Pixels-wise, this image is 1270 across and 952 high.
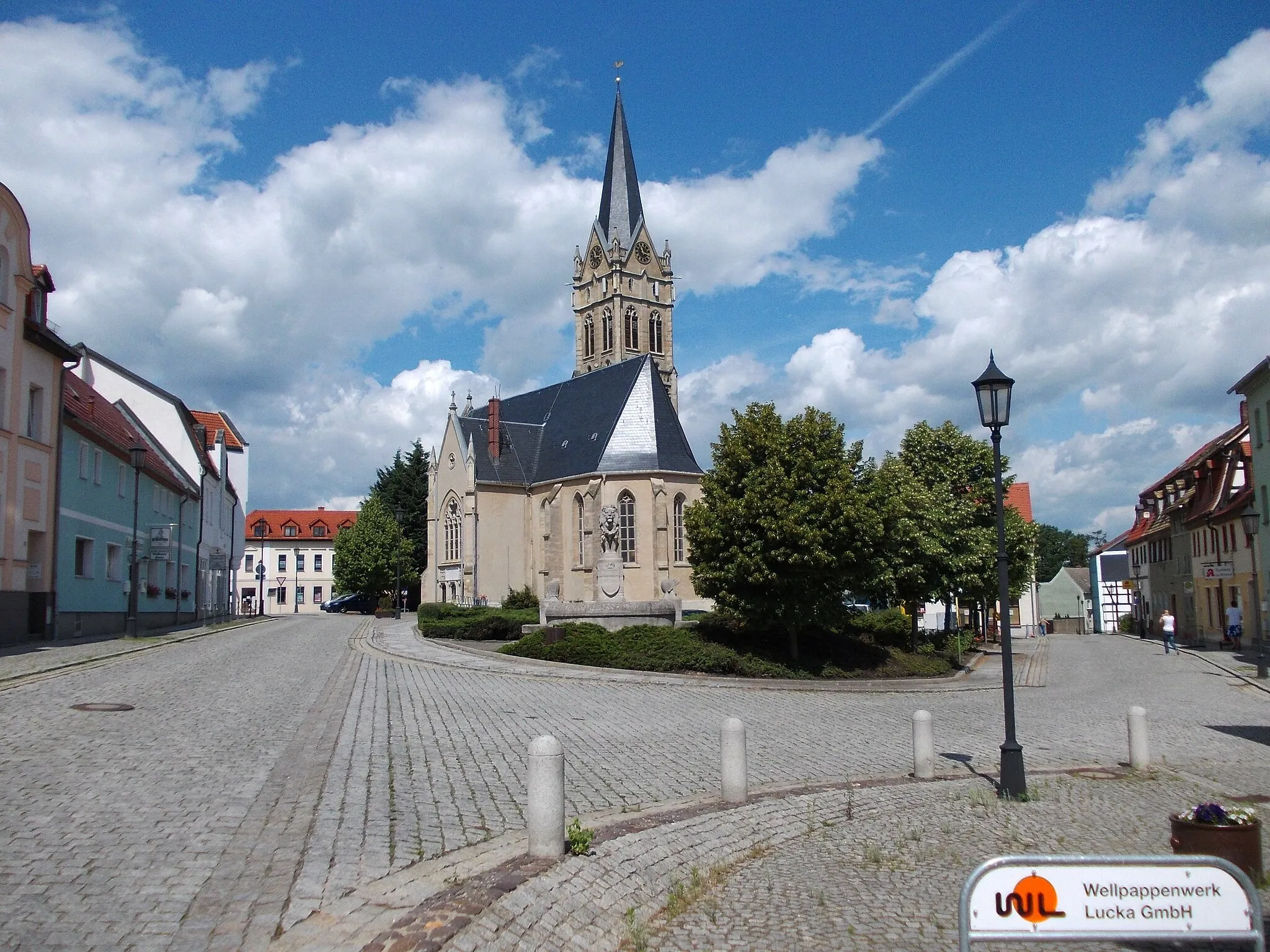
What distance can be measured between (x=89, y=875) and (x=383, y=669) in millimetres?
17601

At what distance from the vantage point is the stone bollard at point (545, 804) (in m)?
7.12

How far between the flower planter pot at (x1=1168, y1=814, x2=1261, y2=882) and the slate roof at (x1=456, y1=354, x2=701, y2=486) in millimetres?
50665

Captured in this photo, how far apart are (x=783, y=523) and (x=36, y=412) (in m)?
20.9

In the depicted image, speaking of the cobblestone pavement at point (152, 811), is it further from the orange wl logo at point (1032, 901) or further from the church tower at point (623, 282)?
the church tower at point (623, 282)

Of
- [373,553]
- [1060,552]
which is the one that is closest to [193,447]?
[373,553]

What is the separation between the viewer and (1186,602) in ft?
185

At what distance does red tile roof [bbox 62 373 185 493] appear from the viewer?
32.7m

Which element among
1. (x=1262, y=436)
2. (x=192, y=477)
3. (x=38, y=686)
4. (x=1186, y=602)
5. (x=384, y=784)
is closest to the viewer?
(x=384, y=784)

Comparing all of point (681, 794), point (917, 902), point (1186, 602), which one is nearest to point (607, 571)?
point (681, 794)

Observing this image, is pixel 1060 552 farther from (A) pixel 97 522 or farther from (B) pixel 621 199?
(A) pixel 97 522

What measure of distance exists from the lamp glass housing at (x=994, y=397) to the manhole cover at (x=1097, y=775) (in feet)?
13.6

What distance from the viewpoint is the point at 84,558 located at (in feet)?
109

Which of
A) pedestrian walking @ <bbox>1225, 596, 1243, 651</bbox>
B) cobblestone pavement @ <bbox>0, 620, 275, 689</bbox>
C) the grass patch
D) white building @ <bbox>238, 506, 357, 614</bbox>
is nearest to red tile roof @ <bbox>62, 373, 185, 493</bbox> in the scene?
cobblestone pavement @ <bbox>0, 620, 275, 689</bbox>

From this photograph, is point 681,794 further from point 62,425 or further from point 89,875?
point 62,425
